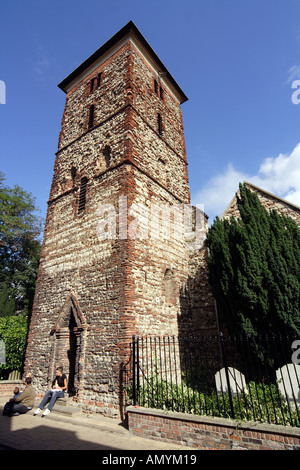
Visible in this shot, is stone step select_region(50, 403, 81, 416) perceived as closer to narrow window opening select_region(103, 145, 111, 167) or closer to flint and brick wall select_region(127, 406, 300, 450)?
flint and brick wall select_region(127, 406, 300, 450)

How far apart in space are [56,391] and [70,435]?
243 cm

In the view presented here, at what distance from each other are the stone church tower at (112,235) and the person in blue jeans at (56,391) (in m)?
0.43

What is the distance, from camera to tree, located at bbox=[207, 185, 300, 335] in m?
6.72

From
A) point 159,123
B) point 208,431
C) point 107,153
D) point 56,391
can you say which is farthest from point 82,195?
point 208,431

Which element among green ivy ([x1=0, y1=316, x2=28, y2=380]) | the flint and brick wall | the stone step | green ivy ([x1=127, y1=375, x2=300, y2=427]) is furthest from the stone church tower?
green ivy ([x1=0, y1=316, x2=28, y2=380])

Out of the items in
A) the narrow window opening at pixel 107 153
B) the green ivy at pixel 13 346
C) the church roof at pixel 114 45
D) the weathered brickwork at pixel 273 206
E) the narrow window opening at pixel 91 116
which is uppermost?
the church roof at pixel 114 45

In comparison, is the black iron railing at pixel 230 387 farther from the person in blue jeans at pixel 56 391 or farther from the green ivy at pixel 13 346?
the green ivy at pixel 13 346

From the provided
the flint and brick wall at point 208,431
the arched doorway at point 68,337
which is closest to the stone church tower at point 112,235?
the arched doorway at point 68,337

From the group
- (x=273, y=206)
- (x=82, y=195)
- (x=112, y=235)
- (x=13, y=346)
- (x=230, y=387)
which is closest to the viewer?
(x=230, y=387)

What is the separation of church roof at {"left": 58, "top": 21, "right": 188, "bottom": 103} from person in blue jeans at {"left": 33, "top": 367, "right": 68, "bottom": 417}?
50.1 ft

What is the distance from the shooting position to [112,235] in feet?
28.1

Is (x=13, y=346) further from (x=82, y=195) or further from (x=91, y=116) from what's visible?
(x=91, y=116)

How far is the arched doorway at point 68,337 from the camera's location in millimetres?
8398
